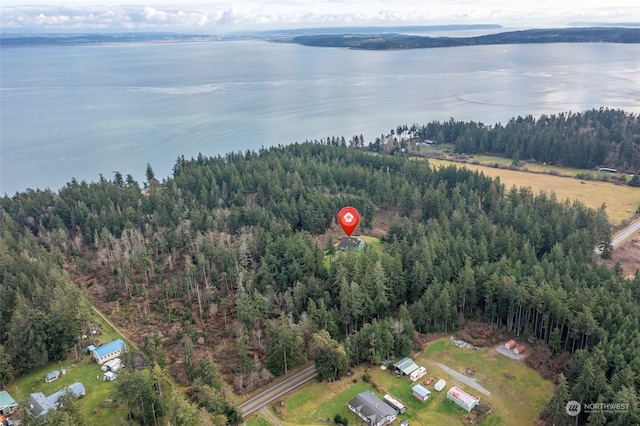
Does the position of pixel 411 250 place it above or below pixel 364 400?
above

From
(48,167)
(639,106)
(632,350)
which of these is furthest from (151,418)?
(639,106)

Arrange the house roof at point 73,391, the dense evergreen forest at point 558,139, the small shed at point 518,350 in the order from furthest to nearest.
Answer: the dense evergreen forest at point 558,139 → the small shed at point 518,350 → the house roof at point 73,391

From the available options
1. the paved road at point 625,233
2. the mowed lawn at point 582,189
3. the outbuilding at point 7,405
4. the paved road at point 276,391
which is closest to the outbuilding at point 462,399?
the paved road at point 276,391

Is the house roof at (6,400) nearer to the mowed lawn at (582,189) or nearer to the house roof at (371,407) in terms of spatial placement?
the house roof at (371,407)

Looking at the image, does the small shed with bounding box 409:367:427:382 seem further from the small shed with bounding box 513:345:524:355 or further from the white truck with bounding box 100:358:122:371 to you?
the white truck with bounding box 100:358:122:371

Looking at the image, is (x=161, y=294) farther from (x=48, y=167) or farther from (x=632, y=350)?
(x=48, y=167)

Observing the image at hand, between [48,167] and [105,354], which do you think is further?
[48,167]

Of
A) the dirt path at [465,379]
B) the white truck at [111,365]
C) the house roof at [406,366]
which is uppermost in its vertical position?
the white truck at [111,365]

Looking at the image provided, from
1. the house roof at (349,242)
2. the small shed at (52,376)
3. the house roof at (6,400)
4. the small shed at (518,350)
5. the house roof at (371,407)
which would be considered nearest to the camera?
the house roof at (371,407)
